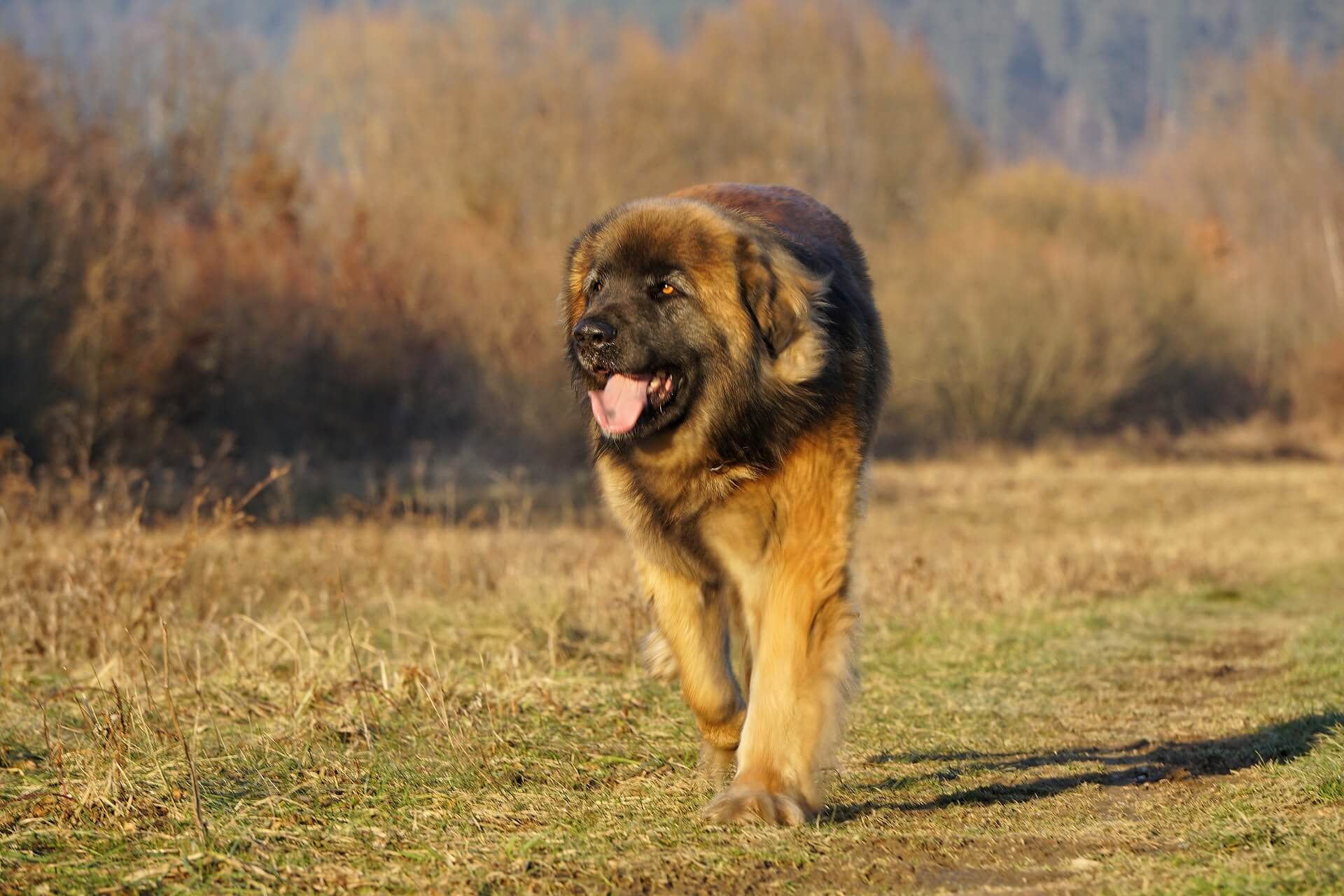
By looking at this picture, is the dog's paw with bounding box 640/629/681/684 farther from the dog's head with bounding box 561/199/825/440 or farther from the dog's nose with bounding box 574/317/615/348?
the dog's nose with bounding box 574/317/615/348

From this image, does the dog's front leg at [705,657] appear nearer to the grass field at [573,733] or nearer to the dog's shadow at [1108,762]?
the grass field at [573,733]

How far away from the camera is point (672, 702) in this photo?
20.3 ft

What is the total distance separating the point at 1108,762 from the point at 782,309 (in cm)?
219

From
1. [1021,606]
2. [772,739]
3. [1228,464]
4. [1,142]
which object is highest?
[1,142]

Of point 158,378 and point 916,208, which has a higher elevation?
point 916,208

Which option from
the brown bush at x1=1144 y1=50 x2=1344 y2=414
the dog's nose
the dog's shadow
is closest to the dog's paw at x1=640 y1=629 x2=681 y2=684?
the dog's shadow

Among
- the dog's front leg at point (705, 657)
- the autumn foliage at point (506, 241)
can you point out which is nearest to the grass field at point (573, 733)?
the dog's front leg at point (705, 657)

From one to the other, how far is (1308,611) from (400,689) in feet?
23.3

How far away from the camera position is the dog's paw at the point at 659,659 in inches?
202

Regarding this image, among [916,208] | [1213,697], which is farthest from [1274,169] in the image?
[1213,697]

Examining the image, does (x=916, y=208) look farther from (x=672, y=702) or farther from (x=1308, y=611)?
(x=672, y=702)

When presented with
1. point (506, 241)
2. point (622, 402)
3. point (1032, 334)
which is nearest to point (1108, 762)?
point (622, 402)

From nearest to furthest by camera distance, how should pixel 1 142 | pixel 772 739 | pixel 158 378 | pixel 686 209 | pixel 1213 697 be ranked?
pixel 772 739, pixel 686 209, pixel 1213 697, pixel 1 142, pixel 158 378

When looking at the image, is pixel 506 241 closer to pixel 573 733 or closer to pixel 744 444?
pixel 573 733
